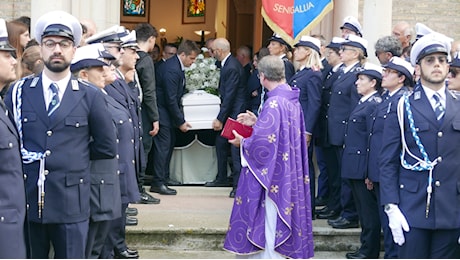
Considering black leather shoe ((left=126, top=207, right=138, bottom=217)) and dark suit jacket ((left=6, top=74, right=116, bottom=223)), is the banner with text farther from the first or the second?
dark suit jacket ((left=6, top=74, right=116, bottom=223))

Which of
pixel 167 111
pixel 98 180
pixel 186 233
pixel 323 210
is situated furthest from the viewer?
pixel 167 111

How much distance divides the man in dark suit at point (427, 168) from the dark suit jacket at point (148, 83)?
3.84 m

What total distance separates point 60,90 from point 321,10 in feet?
15.2

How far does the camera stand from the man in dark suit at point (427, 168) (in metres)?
4.92

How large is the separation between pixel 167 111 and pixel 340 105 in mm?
2377

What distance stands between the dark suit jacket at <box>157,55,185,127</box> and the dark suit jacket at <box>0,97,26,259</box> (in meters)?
5.01

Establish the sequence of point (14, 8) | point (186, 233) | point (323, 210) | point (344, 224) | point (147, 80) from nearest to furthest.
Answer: point (186, 233) < point (344, 224) < point (323, 210) < point (147, 80) < point (14, 8)

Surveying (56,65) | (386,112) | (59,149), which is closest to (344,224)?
(386,112)

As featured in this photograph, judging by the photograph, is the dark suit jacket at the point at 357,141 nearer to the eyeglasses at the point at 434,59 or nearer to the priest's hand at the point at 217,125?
the eyeglasses at the point at 434,59

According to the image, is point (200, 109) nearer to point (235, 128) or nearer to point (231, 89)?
point (231, 89)

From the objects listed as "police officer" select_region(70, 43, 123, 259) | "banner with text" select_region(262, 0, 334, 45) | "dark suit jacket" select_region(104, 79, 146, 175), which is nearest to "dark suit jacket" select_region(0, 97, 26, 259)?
"police officer" select_region(70, 43, 123, 259)

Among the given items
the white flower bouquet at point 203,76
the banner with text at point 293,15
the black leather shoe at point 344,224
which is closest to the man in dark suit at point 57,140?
the black leather shoe at point 344,224

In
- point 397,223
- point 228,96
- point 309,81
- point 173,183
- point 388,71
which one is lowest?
point 173,183

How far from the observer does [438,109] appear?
498cm
